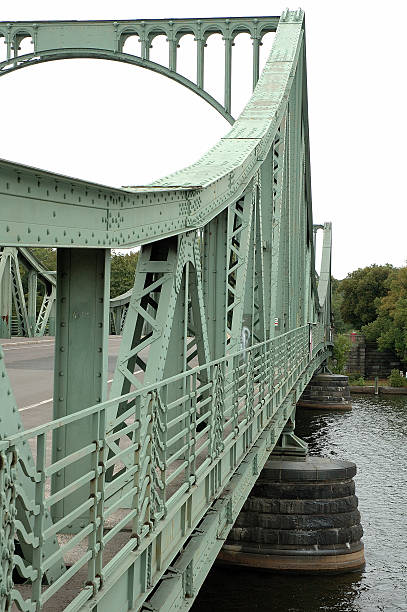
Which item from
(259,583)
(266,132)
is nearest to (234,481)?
(266,132)

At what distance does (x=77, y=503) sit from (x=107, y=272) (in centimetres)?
131

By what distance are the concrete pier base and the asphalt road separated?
68.2 feet

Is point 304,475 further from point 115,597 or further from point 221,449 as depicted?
point 115,597

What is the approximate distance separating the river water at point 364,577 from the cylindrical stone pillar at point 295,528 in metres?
0.25

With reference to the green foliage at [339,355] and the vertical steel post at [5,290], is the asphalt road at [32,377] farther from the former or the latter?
the green foliage at [339,355]

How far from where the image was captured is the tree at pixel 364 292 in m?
96.8

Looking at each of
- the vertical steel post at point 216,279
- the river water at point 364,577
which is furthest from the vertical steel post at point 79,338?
the river water at point 364,577

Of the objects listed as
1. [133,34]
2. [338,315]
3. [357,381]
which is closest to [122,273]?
[357,381]

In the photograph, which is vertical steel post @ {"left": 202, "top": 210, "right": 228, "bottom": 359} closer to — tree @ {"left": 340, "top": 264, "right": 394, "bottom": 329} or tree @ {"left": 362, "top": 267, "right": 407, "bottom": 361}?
tree @ {"left": 362, "top": 267, "right": 407, "bottom": 361}

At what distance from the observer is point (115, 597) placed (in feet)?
14.7

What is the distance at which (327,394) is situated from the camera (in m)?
50.8

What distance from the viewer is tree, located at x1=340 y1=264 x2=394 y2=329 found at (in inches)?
3812

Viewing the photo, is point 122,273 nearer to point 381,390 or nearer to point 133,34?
point 381,390

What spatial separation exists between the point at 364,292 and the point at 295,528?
81123 mm
